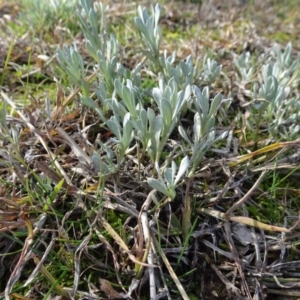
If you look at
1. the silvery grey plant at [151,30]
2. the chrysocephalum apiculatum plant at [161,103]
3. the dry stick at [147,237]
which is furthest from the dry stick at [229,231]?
the silvery grey plant at [151,30]

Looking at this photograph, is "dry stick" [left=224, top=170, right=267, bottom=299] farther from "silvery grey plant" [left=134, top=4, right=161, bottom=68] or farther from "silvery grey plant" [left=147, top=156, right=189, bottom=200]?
"silvery grey plant" [left=134, top=4, right=161, bottom=68]

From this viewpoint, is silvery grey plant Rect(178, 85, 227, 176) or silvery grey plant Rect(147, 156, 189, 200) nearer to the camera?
silvery grey plant Rect(147, 156, 189, 200)

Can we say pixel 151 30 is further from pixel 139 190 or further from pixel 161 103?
pixel 139 190

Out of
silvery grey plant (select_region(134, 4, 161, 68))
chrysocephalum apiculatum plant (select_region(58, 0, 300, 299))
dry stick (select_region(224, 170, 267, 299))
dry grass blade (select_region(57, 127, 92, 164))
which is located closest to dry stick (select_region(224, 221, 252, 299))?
Result: dry stick (select_region(224, 170, 267, 299))

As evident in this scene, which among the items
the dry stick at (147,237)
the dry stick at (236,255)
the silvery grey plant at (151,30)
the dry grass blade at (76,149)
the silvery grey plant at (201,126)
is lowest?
the dry stick at (236,255)

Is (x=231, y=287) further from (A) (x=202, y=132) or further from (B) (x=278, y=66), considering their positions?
(B) (x=278, y=66)

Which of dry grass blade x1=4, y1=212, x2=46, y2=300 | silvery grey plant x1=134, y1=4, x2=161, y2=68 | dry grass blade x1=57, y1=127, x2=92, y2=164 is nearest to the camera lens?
dry grass blade x1=4, y1=212, x2=46, y2=300

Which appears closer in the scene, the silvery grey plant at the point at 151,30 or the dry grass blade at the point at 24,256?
the dry grass blade at the point at 24,256

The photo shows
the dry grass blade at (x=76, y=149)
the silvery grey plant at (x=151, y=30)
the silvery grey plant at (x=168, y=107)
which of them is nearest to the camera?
the silvery grey plant at (x=168, y=107)

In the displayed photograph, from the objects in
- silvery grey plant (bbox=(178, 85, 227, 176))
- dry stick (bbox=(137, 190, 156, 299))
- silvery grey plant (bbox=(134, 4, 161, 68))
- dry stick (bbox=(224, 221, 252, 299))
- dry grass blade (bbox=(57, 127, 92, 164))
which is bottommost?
dry stick (bbox=(224, 221, 252, 299))

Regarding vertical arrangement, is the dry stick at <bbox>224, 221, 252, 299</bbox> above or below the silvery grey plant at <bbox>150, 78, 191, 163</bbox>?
below

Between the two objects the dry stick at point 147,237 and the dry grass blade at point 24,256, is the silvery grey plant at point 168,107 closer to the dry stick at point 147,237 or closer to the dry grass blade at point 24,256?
the dry stick at point 147,237

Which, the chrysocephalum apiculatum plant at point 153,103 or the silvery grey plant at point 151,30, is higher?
the silvery grey plant at point 151,30
